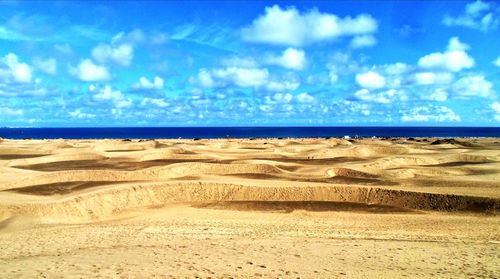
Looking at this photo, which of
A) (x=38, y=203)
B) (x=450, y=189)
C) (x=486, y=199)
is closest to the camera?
(x=38, y=203)

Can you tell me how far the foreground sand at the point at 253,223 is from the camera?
12.8 m

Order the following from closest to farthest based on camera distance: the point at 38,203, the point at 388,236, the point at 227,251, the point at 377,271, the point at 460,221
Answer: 1. the point at 377,271
2. the point at 227,251
3. the point at 388,236
4. the point at 460,221
5. the point at 38,203

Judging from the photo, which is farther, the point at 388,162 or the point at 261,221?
the point at 388,162

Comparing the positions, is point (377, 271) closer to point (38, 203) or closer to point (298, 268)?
point (298, 268)

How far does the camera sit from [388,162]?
43.8m

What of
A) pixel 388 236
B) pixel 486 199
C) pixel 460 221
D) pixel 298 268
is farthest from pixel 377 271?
pixel 486 199

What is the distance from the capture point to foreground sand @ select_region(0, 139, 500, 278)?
1284cm

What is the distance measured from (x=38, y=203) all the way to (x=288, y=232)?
12.8m

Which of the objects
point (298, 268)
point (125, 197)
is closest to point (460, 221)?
point (298, 268)

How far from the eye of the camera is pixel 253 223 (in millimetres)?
21297

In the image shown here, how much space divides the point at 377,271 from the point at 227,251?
4.60 meters

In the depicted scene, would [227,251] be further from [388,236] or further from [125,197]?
[125,197]

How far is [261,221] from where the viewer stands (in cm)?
2188

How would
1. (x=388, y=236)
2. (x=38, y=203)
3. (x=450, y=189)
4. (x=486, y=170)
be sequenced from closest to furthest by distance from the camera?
1. (x=388, y=236)
2. (x=38, y=203)
3. (x=450, y=189)
4. (x=486, y=170)
